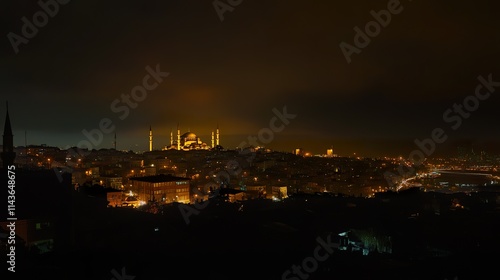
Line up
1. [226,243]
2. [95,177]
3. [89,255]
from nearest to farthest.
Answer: [89,255]
[226,243]
[95,177]

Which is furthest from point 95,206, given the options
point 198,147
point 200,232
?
point 198,147

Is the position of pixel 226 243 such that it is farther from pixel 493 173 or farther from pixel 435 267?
pixel 493 173

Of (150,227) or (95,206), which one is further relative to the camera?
(95,206)

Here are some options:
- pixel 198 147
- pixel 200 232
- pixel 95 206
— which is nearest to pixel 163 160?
A: pixel 198 147

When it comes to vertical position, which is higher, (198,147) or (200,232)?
(198,147)

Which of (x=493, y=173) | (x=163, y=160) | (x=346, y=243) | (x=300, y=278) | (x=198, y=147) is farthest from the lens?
(x=198, y=147)

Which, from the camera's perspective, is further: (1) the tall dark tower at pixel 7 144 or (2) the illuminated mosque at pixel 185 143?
(2) the illuminated mosque at pixel 185 143

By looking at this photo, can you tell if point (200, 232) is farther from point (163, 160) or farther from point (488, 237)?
point (163, 160)

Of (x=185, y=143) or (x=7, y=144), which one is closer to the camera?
(x=7, y=144)

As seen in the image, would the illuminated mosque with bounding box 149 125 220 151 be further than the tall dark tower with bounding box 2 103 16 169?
Yes
